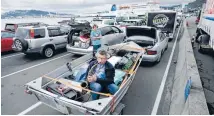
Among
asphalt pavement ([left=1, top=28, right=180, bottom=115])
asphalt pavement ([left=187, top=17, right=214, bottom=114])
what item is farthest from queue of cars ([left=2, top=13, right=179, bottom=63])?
asphalt pavement ([left=187, top=17, right=214, bottom=114])

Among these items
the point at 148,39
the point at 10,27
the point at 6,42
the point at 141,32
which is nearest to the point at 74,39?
the point at 141,32

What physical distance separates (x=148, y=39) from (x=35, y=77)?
5.43 meters

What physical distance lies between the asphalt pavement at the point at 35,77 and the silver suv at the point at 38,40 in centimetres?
57

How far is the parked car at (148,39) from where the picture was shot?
7.65m

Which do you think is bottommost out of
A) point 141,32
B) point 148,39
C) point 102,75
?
point 102,75

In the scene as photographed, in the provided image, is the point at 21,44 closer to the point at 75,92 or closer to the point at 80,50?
the point at 80,50

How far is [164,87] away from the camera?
5973mm

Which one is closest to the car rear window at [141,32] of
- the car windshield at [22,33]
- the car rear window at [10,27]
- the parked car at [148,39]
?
the parked car at [148,39]

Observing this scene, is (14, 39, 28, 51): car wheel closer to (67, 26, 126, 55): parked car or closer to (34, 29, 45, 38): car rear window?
(34, 29, 45, 38): car rear window

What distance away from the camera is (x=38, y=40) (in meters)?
8.81

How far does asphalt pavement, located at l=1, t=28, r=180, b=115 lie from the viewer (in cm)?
469

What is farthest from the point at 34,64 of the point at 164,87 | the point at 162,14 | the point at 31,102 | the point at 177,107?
the point at 162,14

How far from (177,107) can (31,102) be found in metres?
3.92

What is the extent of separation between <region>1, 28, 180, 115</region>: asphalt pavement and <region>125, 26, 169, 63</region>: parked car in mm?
553
